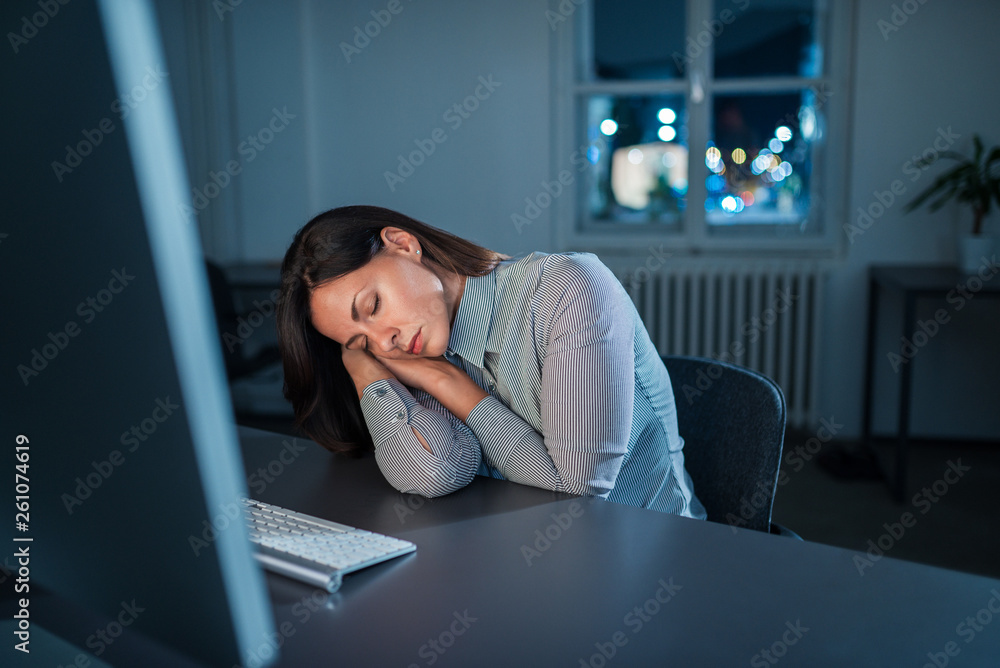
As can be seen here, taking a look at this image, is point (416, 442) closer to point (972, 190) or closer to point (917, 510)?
point (917, 510)

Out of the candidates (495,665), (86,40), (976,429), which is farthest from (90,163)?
(976,429)

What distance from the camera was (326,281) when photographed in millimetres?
1167

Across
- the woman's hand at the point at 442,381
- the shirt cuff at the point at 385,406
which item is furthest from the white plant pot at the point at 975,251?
the shirt cuff at the point at 385,406

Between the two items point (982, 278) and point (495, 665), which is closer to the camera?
point (495, 665)

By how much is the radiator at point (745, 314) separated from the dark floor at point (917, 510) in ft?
1.28

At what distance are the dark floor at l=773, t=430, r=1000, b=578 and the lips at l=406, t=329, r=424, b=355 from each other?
1.79 m

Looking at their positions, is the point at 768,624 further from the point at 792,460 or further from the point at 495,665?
the point at 792,460

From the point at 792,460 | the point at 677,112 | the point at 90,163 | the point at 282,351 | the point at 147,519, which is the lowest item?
the point at 792,460

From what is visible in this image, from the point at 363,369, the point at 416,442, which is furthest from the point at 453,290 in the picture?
the point at 416,442

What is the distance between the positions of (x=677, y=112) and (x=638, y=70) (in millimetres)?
267

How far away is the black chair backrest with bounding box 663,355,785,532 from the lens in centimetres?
116

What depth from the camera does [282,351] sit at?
49.1 inches

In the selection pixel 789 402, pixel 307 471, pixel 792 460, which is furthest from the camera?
pixel 789 402

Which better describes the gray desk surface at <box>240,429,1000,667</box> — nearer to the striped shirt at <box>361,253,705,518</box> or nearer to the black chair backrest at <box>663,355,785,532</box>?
the striped shirt at <box>361,253,705,518</box>
